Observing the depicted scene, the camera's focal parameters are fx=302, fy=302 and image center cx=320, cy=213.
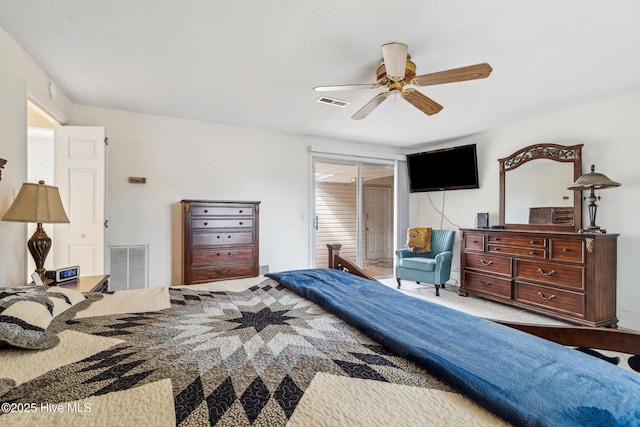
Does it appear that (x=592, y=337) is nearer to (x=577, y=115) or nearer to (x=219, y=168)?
(x=577, y=115)

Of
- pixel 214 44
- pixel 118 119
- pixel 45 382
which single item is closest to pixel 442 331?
pixel 45 382

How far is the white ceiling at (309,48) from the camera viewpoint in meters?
1.87

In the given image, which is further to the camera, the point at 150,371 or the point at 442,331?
the point at 442,331

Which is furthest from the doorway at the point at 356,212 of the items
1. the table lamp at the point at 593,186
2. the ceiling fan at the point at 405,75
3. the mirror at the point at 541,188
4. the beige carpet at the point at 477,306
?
the table lamp at the point at 593,186

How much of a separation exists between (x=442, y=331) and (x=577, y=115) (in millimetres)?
3809

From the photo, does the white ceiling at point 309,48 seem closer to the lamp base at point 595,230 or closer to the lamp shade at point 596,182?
the lamp shade at point 596,182

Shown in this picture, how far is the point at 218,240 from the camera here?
12.4 ft

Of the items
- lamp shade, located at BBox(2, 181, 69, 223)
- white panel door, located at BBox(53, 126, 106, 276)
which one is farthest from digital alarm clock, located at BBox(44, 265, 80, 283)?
white panel door, located at BBox(53, 126, 106, 276)

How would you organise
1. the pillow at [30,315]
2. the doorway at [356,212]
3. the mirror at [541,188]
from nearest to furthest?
the pillow at [30,315] < the mirror at [541,188] < the doorway at [356,212]

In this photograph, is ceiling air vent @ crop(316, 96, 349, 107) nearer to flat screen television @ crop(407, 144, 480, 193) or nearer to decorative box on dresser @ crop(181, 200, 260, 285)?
decorative box on dresser @ crop(181, 200, 260, 285)

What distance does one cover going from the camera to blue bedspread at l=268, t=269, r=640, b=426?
29.1 inches

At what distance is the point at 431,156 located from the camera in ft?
16.6

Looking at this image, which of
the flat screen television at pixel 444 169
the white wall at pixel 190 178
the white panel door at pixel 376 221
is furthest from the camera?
the white panel door at pixel 376 221

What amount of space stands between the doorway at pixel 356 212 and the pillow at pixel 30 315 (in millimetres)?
3753
